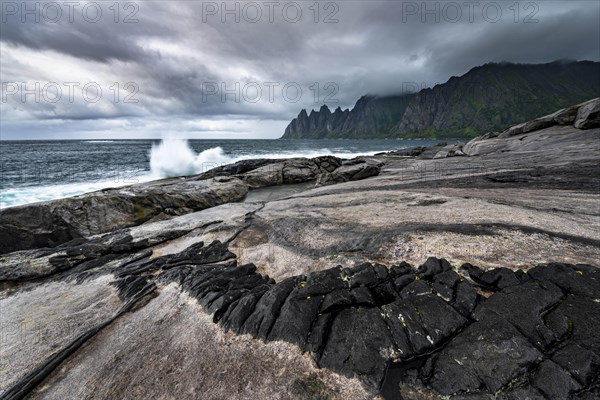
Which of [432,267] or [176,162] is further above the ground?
[176,162]

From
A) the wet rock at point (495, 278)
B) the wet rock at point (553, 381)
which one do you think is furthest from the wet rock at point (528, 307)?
the wet rock at point (553, 381)

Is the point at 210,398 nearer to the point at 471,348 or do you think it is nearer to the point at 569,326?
the point at 471,348

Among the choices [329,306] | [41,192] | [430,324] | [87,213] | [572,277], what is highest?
[572,277]

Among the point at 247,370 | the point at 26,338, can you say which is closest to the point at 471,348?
the point at 247,370

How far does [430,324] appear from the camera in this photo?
4996 mm

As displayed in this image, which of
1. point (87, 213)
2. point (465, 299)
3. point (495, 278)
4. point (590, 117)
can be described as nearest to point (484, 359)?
point (465, 299)

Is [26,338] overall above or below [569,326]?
below

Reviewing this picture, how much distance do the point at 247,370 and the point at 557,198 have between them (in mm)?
14336

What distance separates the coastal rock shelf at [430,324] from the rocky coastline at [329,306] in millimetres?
25

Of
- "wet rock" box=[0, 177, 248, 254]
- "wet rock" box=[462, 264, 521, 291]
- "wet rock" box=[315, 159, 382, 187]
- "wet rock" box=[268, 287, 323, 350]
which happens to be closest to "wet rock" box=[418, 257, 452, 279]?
"wet rock" box=[462, 264, 521, 291]

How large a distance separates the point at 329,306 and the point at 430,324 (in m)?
1.97

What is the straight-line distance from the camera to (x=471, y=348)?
4.40m

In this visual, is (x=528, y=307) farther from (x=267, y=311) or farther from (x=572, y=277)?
(x=267, y=311)

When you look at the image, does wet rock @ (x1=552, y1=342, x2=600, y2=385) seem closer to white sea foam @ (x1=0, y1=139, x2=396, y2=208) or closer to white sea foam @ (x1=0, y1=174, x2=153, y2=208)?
white sea foam @ (x1=0, y1=139, x2=396, y2=208)
